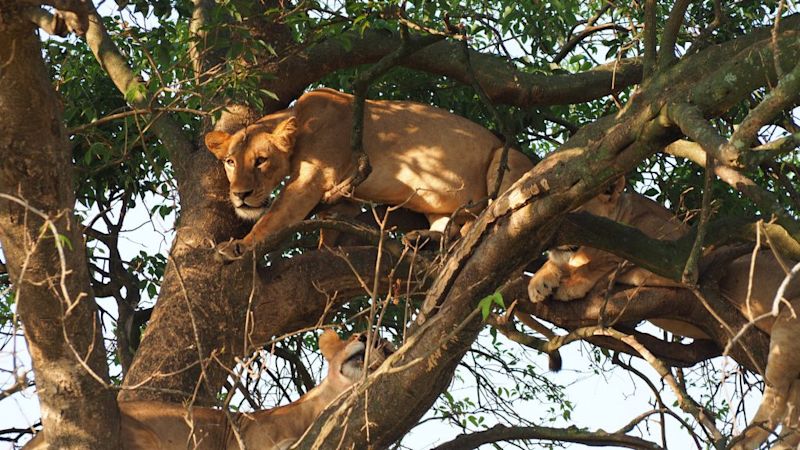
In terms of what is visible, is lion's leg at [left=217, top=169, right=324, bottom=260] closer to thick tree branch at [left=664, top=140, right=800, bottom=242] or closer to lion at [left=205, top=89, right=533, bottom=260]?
lion at [left=205, top=89, right=533, bottom=260]

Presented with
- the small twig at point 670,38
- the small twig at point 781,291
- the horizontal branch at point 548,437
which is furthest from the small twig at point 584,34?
the small twig at point 781,291

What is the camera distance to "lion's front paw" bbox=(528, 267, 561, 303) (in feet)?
22.6

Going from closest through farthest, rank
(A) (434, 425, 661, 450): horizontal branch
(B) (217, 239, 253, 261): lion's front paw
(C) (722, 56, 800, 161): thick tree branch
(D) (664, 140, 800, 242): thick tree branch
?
1. (C) (722, 56, 800, 161): thick tree branch
2. (D) (664, 140, 800, 242): thick tree branch
3. (A) (434, 425, 661, 450): horizontal branch
4. (B) (217, 239, 253, 261): lion's front paw

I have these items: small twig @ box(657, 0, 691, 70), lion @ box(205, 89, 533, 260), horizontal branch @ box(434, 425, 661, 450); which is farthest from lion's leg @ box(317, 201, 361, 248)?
Result: small twig @ box(657, 0, 691, 70)

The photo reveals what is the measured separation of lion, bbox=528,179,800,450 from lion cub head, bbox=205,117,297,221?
1681 millimetres

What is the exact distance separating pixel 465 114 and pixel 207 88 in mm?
2754

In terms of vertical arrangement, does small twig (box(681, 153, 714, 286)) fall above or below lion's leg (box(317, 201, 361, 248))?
below

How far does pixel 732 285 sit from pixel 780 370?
25.6 inches

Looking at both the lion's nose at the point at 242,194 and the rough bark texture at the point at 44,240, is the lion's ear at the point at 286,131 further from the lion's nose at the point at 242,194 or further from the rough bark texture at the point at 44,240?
the rough bark texture at the point at 44,240

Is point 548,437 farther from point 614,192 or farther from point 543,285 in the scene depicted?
point 614,192

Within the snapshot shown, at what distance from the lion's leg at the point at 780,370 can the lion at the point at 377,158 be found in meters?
1.86

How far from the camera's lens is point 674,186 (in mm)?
8133

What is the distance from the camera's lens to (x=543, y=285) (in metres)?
6.91

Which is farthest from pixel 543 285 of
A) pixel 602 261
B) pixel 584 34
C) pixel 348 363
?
pixel 584 34
